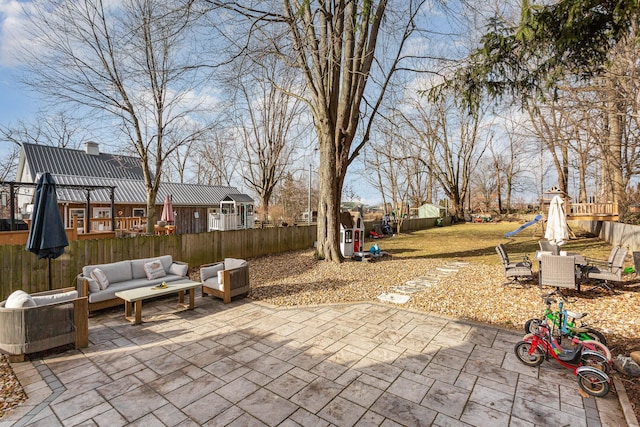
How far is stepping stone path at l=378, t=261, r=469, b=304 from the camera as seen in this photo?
21.9 feet

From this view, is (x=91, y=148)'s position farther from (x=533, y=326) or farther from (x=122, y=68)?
(x=533, y=326)

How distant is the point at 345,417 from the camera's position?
286cm

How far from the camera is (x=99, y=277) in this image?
5.82 metres

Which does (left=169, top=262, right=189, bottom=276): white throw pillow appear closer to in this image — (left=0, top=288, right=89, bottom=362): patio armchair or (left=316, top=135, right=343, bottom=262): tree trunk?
(left=0, top=288, right=89, bottom=362): patio armchair

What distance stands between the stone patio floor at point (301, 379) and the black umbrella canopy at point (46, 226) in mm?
1635

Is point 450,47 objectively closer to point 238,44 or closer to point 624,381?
point 238,44

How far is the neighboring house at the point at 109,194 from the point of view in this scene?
1675 centimetres

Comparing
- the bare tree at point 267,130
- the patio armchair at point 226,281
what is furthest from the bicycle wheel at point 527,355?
the bare tree at point 267,130

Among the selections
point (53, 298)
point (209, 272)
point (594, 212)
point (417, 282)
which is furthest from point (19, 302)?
point (594, 212)

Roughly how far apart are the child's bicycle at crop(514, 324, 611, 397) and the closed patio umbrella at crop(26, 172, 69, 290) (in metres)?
7.60

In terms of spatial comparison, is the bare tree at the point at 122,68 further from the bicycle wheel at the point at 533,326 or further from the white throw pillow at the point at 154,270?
the bicycle wheel at the point at 533,326

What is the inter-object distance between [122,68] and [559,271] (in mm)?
14377

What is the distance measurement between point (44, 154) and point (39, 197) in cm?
1856

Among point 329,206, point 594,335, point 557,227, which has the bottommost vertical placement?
point 594,335
